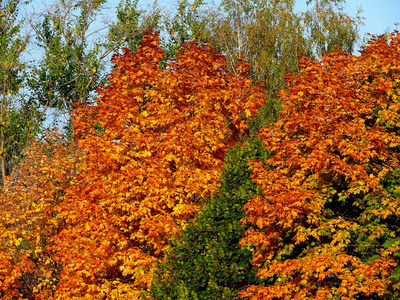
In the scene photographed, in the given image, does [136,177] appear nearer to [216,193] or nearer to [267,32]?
[216,193]

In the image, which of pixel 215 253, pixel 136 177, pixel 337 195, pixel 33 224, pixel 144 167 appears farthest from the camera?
pixel 33 224

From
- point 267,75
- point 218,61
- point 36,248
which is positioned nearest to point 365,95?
point 218,61

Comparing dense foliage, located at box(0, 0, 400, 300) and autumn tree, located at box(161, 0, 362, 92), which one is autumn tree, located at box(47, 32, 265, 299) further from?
autumn tree, located at box(161, 0, 362, 92)

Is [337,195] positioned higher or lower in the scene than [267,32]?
lower

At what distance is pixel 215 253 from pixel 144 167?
385 cm

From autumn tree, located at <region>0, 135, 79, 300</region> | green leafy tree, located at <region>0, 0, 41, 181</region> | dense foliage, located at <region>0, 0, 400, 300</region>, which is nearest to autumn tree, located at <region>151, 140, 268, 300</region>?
dense foliage, located at <region>0, 0, 400, 300</region>

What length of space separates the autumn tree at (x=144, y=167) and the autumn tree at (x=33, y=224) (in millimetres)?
895

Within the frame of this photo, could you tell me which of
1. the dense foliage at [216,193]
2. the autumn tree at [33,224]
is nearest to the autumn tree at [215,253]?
the dense foliage at [216,193]

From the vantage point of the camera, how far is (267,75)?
33.6m

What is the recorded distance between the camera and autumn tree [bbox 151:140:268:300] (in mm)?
13344

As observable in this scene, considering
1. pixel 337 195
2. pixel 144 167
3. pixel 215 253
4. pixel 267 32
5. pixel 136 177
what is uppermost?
pixel 267 32

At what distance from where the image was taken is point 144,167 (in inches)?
647

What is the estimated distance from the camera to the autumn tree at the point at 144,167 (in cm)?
1592

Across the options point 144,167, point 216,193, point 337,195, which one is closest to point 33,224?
point 144,167
